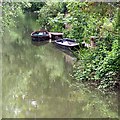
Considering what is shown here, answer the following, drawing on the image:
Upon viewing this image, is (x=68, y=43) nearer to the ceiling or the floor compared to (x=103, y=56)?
nearer to the floor

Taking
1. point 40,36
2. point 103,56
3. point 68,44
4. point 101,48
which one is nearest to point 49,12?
point 40,36

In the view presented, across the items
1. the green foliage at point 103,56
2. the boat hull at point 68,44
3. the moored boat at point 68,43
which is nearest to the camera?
the green foliage at point 103,56

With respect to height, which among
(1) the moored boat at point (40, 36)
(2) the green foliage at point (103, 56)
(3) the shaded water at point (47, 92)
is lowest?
(3) the shaded water at point (47, 92)

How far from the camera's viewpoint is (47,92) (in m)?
9.52

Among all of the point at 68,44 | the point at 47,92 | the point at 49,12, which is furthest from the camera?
the point at 49,12

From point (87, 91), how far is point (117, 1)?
2.70 m

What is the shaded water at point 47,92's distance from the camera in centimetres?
789

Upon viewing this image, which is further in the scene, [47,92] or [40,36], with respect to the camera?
[40,36]

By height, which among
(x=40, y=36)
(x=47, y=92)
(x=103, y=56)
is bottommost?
(x=47, y=92)

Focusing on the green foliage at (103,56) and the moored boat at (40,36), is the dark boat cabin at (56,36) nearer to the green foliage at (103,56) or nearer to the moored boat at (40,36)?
the moored boat at (40,36)

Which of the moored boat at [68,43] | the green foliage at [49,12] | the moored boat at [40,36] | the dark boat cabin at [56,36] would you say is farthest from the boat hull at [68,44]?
the green foliage at [49,12]

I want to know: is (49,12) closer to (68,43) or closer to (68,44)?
→ (68,43)

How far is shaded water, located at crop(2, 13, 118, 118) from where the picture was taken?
7887 mm

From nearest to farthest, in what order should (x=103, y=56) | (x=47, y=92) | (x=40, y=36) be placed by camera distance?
(x=47, y=92)
(x=103, y=56)
(x=40, y=36)
